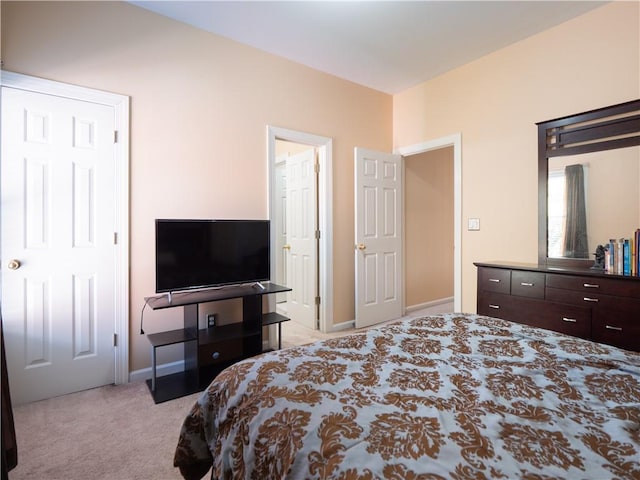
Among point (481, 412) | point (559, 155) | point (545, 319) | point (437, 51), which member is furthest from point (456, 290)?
point (481, 412)

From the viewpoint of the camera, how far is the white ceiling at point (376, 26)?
257cm

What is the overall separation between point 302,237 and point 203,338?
6.00 ft

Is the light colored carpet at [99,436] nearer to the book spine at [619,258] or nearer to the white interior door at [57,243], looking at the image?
the white interior door at [57,243]

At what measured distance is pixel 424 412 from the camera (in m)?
0.90

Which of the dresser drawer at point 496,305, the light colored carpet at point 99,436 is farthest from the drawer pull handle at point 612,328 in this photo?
the light colored carpet at point 99,436

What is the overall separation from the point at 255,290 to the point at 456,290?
87.3 inches

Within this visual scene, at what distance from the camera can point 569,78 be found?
111 inches

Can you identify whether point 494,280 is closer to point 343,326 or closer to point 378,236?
point 378,236

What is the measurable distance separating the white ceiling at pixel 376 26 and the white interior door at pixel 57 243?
116cm

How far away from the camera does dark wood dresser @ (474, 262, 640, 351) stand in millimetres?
2145

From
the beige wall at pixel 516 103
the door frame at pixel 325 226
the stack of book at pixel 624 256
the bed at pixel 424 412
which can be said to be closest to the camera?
the bed at pixel 424 412

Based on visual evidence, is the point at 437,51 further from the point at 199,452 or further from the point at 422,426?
the point at 199,452

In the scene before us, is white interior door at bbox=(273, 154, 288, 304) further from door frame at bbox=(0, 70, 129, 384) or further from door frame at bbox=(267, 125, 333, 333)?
door frame at bbox=(0, 70, 129, 384)

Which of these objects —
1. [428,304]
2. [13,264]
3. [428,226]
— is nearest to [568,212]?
[428,226]
